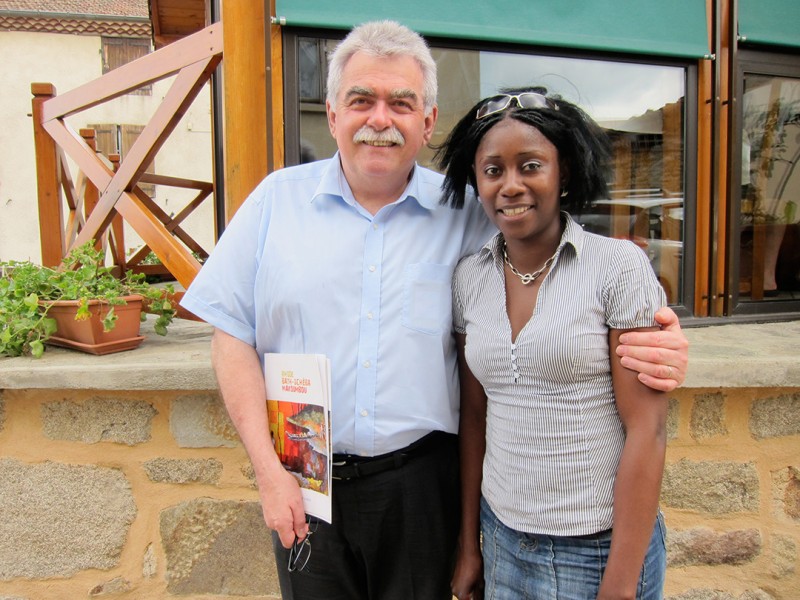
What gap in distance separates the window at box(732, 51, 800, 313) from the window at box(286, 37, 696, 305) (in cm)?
27

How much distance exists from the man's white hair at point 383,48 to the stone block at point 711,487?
1718 millimetres

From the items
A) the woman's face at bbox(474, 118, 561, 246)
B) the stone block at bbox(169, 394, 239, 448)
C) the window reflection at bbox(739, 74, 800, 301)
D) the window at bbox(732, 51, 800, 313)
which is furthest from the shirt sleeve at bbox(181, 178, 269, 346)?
the window reflection at bbox(739, 74, 800, 301)

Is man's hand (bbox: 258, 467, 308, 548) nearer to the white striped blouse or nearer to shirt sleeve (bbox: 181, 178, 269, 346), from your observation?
shirt sleeve (bbox: 181, 178, 269, 346)

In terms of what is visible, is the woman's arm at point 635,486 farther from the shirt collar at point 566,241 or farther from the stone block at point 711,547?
the stone block at point 711,547

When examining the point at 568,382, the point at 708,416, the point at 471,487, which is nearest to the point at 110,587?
the point at 471,487

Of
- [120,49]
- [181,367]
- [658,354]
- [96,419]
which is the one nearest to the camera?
[658,354]

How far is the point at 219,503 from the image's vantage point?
239 cm

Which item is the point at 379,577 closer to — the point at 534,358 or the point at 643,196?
the point at 534,358

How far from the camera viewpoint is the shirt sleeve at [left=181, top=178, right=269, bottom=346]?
5.46 ft

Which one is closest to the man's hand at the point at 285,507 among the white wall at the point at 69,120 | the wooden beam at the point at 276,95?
the wooden beam at the point at 276,95

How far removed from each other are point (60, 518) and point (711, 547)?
2.48 metres

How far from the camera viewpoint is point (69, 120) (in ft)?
50.2

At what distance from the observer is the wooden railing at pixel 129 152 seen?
2557 millimetres

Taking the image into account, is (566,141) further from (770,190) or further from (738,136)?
(770,190)
